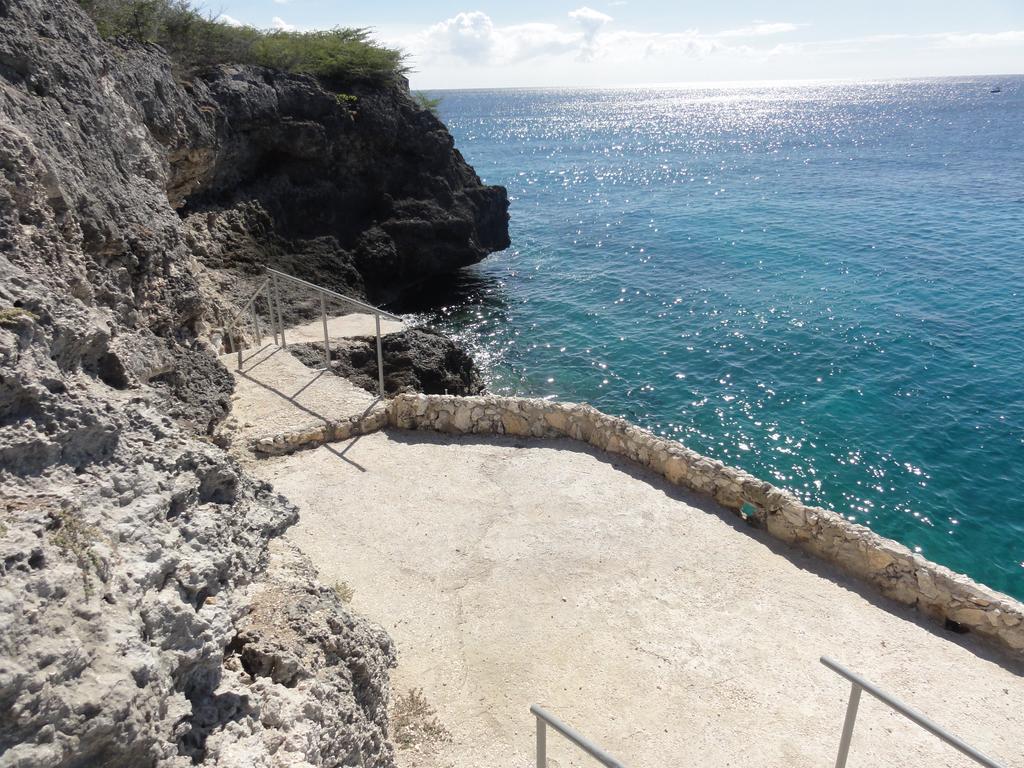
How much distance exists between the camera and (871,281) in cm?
2794

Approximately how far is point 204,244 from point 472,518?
48.5 ft

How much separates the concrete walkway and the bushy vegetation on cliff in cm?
920

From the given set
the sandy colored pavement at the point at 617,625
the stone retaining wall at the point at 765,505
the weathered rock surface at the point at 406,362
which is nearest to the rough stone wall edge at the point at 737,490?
the stone retaining wall at the point at 765,505

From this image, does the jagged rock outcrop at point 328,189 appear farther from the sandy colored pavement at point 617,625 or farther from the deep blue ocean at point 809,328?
the sandy colored pavement at point 617,625

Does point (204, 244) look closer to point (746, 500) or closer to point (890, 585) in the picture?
point (746, 500)

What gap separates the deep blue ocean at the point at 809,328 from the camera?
15.3 m

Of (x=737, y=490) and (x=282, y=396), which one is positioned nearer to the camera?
(x=737, y=490)

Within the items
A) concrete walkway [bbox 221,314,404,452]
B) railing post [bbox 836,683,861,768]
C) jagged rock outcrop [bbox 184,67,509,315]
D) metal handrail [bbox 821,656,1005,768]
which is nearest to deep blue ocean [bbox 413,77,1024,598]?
→ jagged rock outcrop [bbox 184,67,509,315]

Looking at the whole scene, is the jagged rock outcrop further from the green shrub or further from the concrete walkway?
the concrete walkway

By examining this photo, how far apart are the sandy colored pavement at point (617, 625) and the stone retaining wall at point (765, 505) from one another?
0.28m

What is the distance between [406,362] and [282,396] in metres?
4.92

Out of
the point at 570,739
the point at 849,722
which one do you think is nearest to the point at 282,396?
the point at 570,739

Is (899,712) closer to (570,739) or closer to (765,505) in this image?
(570,739)

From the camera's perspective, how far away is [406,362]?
687 inches
